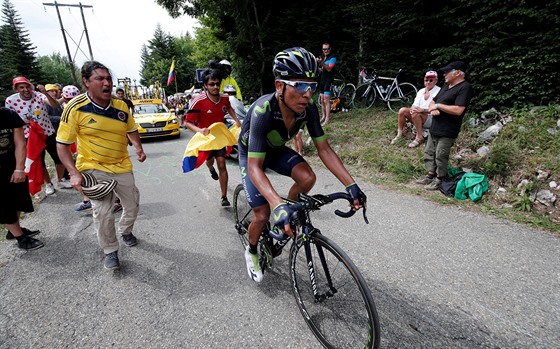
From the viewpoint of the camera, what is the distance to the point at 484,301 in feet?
7.95

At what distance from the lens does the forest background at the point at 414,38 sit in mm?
5520

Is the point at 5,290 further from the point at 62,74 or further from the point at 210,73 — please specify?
the point at 62,74

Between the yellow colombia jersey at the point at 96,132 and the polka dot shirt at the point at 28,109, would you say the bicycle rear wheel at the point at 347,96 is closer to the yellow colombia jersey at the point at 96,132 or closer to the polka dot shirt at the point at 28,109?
the yellow colombia jersey at the point at 96,132

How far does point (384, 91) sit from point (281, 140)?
8.09 meters

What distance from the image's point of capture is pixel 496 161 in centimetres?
469

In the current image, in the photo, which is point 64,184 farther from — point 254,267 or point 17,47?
point 17,47

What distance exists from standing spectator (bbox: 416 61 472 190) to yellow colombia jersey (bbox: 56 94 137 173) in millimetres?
4889

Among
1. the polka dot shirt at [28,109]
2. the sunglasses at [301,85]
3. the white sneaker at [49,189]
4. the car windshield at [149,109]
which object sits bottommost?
the white sneaker at [49,189]

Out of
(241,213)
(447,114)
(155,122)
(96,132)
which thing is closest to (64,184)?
(96,132)

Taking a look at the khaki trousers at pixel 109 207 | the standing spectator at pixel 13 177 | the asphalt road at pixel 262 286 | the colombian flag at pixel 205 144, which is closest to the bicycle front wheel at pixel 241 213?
the asphalt road at pixel 262 286

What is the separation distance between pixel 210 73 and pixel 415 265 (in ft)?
13.0

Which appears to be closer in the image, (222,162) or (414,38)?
(222,162)

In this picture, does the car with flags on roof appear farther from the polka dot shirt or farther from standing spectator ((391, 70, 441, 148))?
standing spectator ((391, 70, 441, 148))

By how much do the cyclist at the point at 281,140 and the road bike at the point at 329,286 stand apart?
7.9 inches
